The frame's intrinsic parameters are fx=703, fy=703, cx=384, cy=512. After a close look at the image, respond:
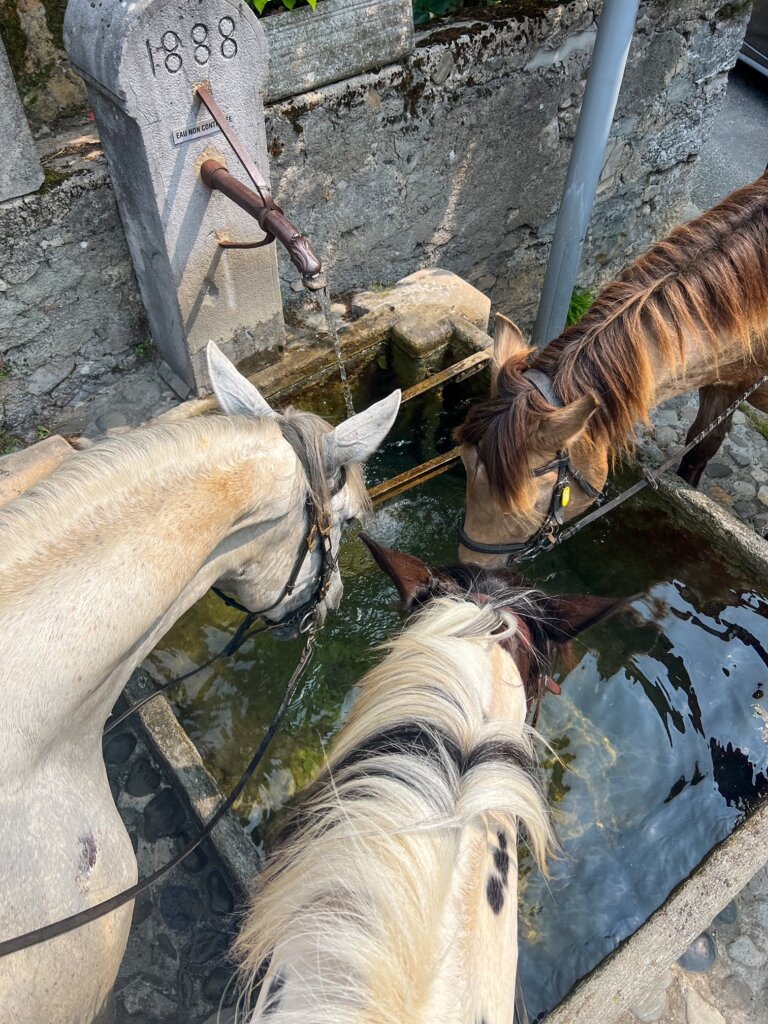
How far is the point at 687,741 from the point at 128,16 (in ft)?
12.4

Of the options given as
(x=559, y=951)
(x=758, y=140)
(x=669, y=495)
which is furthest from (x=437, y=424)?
(x=758, y=140)

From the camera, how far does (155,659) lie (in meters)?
3.25

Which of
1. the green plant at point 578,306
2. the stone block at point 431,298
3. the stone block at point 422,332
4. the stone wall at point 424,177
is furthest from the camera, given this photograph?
the green plant at point 578,306

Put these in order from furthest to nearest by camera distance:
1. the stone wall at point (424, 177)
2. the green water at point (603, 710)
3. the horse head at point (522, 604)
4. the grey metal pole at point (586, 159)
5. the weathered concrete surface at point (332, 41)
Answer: the grey metal pole at point (586, 159)
the stone wall at point (424, 177)
the weathered concrete surface at point (332, 41)
the green water at point (603, 710)
the horse head at point (522, 604)

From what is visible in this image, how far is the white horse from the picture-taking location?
1.59 metres

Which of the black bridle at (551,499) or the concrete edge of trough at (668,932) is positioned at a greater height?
the black bridle at (551,499)

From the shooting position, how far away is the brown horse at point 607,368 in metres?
2.72

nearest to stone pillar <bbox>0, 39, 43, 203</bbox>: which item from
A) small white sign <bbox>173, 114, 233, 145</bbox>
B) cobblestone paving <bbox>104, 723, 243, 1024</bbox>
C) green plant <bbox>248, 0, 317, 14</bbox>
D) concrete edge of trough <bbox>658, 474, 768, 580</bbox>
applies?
small white sign <bbox>173, 114, 233, 145</bbox>

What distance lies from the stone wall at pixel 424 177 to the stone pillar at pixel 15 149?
0.06 meters

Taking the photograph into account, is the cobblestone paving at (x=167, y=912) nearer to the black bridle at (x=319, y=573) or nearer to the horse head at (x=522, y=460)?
the black bridle at (x=319, y=573)

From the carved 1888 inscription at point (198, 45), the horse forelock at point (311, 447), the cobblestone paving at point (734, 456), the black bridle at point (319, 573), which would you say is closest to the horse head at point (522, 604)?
the black bridle at point (319, 573)

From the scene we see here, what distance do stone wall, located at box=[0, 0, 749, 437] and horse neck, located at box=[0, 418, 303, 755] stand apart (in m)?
2.17

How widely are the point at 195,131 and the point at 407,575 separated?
213cm

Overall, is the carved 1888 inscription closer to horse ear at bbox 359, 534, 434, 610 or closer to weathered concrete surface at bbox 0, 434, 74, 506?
weathered concrete surface at bbox 0, 434, 74, 506
